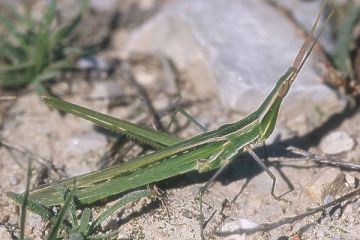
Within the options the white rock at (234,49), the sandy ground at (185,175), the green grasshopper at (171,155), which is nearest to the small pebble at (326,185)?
the sandy ground at (185,175)

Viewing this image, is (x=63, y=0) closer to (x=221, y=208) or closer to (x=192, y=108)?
(x=192, y=108)

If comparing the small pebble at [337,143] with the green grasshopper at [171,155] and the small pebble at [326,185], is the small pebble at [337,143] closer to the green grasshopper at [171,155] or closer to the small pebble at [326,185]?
the small pebble at [326,185]

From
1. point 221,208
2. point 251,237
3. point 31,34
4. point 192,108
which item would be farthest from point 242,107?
point 31,34

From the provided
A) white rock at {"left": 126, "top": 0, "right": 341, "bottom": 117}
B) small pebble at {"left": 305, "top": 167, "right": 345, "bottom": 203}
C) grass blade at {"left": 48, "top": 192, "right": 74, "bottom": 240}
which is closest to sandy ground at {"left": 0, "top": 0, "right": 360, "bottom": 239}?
small pebble at {"left": 305, "top": 167, "right": 345, "bottom": 203}

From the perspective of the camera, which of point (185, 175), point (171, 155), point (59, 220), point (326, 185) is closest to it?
point (59, 220)

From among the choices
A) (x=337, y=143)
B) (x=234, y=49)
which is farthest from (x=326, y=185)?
(x=234, y=49)

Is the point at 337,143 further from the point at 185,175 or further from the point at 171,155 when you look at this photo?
the point at 171,155
